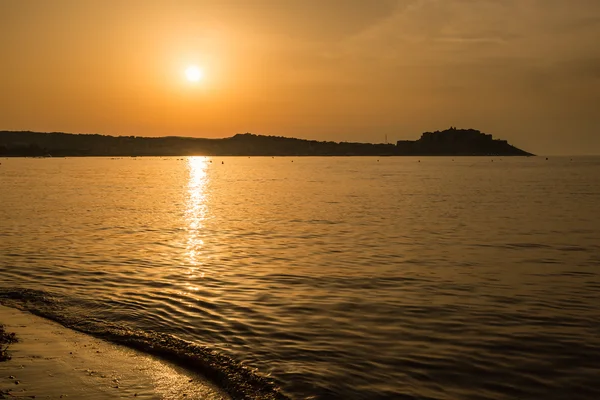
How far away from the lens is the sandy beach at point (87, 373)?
1119 centimetres

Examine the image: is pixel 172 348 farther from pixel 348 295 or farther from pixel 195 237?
pixel 195 237

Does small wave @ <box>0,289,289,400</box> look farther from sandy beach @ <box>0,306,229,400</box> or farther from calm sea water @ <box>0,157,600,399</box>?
sandy beach @ <box>0,306,229,400</box>

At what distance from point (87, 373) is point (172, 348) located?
2.80 meters

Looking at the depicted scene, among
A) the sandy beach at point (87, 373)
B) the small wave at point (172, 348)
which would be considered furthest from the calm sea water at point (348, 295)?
the sandy beach at point (87, 373)

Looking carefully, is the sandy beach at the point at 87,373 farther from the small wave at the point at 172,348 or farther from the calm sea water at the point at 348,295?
the calm sea water at the point at 348,295

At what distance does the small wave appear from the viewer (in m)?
12.2

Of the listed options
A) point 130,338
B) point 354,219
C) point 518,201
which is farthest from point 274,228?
point 518,201

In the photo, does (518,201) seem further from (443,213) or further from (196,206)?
(196,206)

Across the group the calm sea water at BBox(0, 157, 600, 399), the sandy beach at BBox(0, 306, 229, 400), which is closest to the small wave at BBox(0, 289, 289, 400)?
the calm sea water at BBox(0, 157, 600, 399)

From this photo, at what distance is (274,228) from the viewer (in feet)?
141

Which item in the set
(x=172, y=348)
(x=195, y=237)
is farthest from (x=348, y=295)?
(x=195, y=237)

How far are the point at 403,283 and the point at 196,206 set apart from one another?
44554 mm

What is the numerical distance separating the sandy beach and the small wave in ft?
1.33

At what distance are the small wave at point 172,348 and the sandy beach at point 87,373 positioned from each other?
41cm
